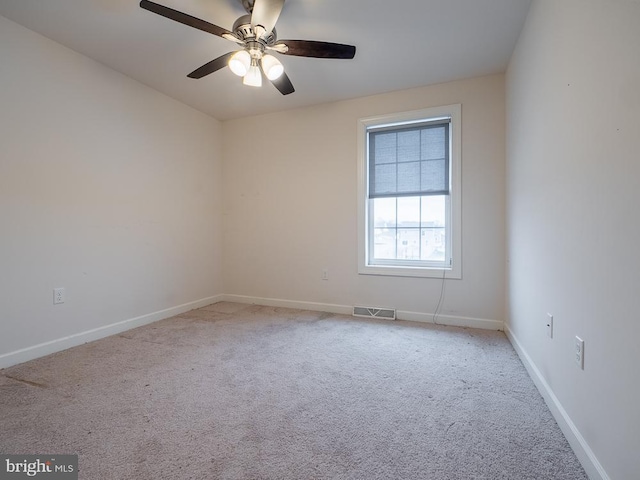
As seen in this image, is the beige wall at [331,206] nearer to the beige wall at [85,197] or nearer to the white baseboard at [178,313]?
the white baseboard at [178,313]

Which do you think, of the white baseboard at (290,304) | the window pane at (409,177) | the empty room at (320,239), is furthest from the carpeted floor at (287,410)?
the window pane at (409,177)

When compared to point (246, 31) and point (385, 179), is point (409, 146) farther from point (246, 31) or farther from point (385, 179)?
point (246, 31)

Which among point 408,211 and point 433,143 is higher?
point 433,143

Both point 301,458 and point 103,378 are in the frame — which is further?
point 103,378

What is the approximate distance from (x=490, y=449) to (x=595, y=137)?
4.50 feet

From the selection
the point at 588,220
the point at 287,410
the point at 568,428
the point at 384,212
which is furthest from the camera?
the point at 384,212

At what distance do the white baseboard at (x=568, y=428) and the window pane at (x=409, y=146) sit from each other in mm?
2123

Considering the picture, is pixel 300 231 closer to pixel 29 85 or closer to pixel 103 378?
pixel 103 378

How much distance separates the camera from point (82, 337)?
2.56m

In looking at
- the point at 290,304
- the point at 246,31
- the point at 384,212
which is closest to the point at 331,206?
the point at 384,212

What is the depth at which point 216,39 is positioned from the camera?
2.38m

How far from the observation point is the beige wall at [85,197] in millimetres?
2180

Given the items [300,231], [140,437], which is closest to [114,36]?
[300,231]

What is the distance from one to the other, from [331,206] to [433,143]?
1299mm
